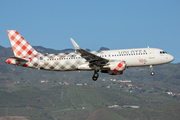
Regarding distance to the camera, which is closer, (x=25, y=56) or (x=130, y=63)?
(x=130, y=63)

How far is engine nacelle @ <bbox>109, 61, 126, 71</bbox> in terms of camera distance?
58.6m

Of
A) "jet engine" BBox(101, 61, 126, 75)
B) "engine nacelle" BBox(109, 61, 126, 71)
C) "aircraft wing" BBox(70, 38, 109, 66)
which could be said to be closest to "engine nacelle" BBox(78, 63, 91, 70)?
"aircraft wing" BBox(70, 38, 109, 66)

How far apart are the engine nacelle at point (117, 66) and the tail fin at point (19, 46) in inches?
683

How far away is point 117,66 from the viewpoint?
58.7m

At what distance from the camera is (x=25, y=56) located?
2532 inches

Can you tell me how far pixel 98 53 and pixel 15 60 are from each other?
58.7ft

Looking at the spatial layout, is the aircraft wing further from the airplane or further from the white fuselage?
the white fuselage

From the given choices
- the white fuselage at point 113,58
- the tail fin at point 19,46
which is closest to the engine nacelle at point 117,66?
the white fuselage at point 113,58

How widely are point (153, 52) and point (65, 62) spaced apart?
1896 centimetres

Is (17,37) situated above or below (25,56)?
above

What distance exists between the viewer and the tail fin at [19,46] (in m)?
64.6

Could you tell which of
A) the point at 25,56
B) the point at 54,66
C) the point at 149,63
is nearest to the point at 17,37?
the point at 25,56

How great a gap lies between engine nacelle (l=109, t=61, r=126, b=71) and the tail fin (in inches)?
683

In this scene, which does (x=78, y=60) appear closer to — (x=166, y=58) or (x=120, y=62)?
(x=120, y=62)
